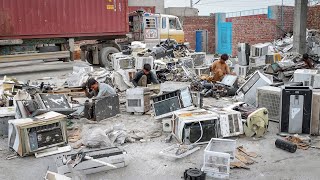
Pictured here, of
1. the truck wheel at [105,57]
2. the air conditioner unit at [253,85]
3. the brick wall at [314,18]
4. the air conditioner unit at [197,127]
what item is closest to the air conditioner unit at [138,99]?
the air conditioner unit at [197,127]

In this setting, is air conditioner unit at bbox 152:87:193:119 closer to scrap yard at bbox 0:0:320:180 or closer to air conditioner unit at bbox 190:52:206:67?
scrap yard at bbox 0:0:320:180

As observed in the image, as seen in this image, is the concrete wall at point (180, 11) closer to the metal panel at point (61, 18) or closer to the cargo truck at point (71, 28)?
the cargo truck at point (71, 28)

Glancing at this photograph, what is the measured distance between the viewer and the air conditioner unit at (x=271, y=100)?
6.64 m

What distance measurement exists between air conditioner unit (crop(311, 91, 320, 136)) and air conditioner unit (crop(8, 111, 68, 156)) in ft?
13.8

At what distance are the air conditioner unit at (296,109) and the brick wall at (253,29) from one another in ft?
51.3

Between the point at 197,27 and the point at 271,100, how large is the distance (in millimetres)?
19104

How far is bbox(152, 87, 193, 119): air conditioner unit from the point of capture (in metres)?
6.60

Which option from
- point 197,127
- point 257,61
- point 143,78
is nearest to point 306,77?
point 257,61

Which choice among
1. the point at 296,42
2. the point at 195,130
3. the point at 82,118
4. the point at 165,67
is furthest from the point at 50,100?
the point at 296,42

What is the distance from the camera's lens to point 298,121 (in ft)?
19.4

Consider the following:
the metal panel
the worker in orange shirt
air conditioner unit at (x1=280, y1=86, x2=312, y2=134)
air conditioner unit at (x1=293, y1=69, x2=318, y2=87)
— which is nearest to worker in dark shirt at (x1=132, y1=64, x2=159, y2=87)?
the worker in orange shirt

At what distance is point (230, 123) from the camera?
578 centimetres

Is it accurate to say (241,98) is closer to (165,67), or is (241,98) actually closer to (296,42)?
(165,67)

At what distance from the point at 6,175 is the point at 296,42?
13.6 metres
